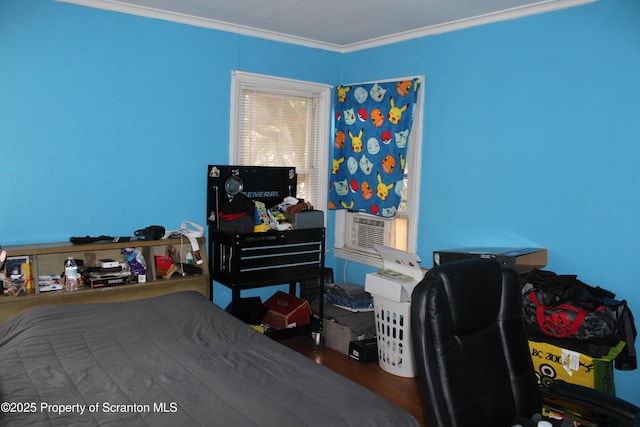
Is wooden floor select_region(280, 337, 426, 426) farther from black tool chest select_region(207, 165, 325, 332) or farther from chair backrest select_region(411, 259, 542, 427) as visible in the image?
chair backrest select_region(411, 259, 542, 427)

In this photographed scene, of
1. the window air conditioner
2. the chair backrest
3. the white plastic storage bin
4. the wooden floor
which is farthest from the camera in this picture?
the window air conditioner

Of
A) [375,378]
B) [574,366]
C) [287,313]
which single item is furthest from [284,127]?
[574,366]

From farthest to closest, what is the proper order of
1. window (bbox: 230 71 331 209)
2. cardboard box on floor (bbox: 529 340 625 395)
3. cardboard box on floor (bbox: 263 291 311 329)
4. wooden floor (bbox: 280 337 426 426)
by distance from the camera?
window (bbox: 230 71 331 209) < cardboard box on floor (bbox: 263 291 311 329) < wooden floor (bbox: 280 337 426 426) < cardboard box on floor (bbox: 529 340 625 395)

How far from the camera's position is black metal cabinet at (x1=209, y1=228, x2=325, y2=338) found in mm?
3617

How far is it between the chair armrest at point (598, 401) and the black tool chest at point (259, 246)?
2176mm

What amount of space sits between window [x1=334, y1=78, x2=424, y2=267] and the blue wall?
9 centimetres

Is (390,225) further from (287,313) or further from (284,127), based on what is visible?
(284,127)

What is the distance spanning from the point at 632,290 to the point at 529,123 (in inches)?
44.5

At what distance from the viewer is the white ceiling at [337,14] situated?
10.4 ft

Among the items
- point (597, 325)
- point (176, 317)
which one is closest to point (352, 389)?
point (176, 317)

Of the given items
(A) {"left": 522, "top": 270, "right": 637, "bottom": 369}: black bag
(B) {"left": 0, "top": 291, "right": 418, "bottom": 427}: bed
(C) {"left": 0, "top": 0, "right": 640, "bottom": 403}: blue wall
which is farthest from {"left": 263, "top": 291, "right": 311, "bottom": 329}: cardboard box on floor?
(A) {"left": 522, "top": 270, "right": 637, "bottom": 369}: black bag

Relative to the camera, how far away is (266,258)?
3.74 m

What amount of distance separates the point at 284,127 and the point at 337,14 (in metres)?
1.18

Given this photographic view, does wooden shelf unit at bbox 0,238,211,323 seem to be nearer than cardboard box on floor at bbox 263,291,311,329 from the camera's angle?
Yes
